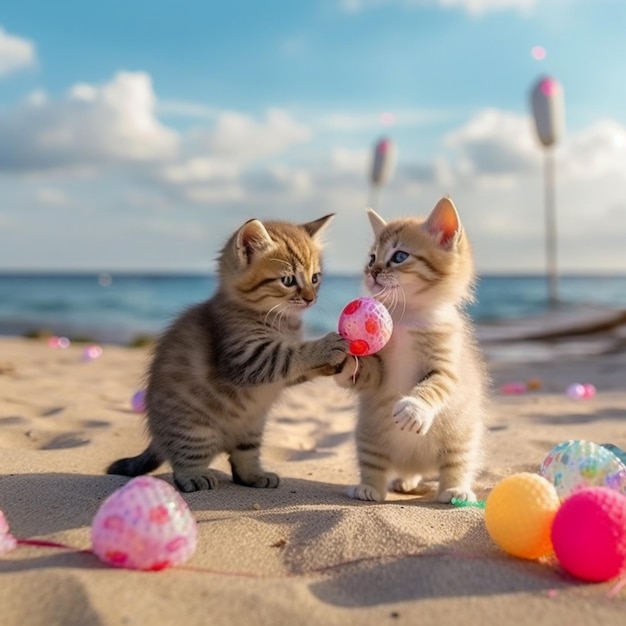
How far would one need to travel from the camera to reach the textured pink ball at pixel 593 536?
81.1 inches

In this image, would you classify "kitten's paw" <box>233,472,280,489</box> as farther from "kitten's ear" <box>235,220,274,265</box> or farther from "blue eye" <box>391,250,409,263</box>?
"blue eye" <box>391,250,409,263</box>

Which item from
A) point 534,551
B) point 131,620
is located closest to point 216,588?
point 131,620

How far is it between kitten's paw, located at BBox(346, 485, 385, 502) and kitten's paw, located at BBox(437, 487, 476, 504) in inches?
10.3

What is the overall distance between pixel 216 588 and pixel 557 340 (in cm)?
1090

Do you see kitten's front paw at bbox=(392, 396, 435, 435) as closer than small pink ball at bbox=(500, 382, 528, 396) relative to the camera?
Yes

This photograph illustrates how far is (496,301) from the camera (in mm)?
29875

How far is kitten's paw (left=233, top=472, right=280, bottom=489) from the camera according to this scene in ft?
10.9

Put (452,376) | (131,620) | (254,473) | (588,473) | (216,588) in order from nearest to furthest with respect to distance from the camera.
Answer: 1. (131,620)
2. (216,588)
3. (588,473)
4. (452,376)
5. (254,473)

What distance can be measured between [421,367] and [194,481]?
1.09 m

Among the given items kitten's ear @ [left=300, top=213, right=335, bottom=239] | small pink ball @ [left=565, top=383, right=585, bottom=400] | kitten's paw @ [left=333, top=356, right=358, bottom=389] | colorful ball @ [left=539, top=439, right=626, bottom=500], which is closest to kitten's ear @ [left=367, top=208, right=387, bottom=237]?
kitten's ear @ [left=300, top=213, right=335, bottom=239]

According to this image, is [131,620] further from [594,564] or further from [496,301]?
[496,301]

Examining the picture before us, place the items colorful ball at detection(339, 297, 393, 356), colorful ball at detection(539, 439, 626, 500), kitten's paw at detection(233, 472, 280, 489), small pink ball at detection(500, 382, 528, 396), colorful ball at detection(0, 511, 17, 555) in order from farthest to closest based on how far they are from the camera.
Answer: small pink ball at detection(500, 382, 528, 396), kitten's paw at detection(233, 472, 280, 489), colorful ball at detection(339, 297, 393, 356), colorful ball at detection(539, 439, 626, 500), colorful ball at detection(0, 511, 17, 555)

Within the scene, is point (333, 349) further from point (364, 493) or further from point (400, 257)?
point (364, 493)

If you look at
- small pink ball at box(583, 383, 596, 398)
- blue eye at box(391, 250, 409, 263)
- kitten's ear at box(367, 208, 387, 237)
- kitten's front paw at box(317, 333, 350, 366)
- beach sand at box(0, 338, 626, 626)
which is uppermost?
kitten's ear at box(367, 208, 387, 237)
